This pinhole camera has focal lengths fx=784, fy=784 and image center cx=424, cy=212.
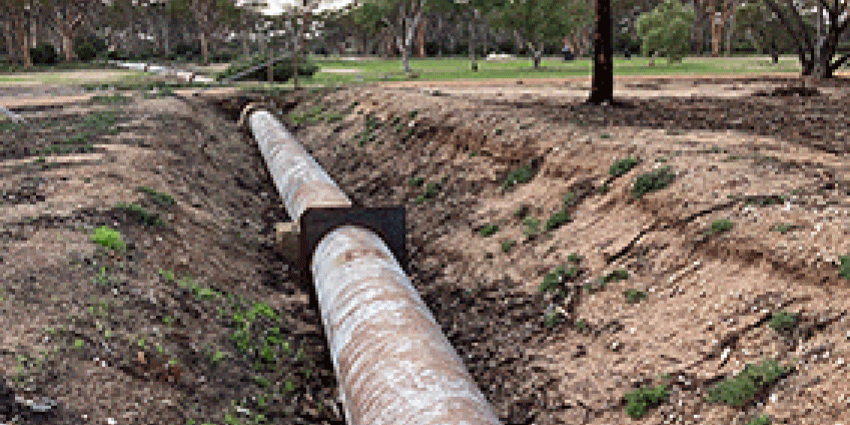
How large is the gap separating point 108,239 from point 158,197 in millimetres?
2986

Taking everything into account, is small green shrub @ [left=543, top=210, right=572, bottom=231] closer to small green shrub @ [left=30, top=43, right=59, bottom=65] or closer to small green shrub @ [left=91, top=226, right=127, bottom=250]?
small green shrub @ [left=91, top=226, right=127, bottom=250]

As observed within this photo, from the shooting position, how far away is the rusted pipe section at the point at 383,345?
6039 mm

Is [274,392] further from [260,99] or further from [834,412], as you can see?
[260,99]

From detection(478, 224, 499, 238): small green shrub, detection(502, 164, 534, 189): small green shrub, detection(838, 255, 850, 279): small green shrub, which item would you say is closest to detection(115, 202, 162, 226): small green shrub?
detection(478, 224, 499, 238): small green shrub

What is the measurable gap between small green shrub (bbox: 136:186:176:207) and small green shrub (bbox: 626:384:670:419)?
8.19 metres

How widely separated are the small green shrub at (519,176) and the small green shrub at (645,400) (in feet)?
22.6

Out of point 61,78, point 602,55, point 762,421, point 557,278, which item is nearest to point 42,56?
point 61,78

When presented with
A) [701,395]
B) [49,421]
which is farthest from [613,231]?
[49,421]

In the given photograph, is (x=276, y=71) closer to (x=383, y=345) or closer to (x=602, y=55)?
(x=602, y=55)

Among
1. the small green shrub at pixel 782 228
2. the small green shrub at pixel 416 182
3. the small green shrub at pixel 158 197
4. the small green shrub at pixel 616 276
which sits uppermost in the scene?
the small green shrub at pixel 158 197

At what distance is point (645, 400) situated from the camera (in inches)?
295

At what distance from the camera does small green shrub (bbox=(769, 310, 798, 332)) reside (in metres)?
7.25

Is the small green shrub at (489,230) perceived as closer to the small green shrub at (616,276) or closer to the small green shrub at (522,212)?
the small green shrub at (522,212)

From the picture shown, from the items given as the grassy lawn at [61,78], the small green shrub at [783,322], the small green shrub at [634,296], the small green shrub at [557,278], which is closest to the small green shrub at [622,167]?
the small green shrub at [557,278]
